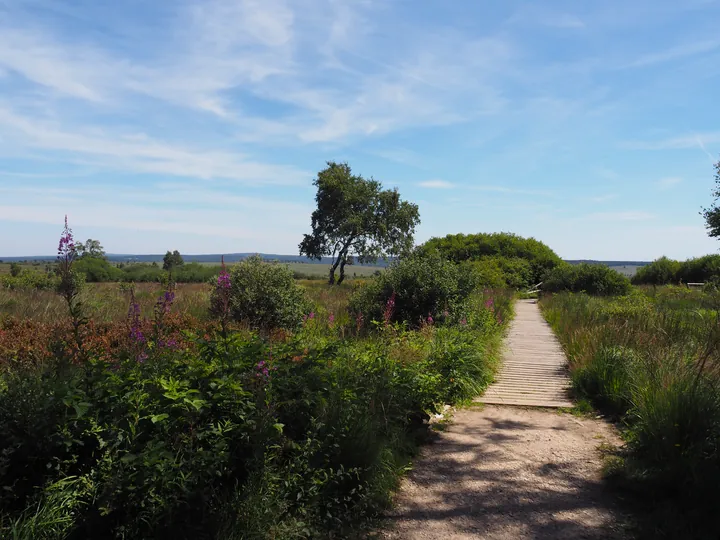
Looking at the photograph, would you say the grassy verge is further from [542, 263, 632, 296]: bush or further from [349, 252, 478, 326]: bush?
[542, 263, 632, 296]: bush

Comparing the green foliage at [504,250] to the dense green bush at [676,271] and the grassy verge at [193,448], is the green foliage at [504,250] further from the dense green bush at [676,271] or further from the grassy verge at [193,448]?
the grassy verge at [193,448]

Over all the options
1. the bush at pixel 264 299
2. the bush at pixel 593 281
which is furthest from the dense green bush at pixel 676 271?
the bush at pixel 264 299

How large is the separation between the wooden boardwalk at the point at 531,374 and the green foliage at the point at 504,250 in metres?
21.6

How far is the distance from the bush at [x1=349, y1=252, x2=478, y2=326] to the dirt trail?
14.0 ft

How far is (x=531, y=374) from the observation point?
27.9 ft

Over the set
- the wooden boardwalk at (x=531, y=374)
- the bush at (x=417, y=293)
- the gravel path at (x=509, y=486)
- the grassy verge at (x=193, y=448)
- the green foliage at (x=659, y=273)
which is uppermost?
the green foliage at (x=659, y=273)

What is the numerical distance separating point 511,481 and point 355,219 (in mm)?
33694

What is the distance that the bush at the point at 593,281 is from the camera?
24344 millimetres

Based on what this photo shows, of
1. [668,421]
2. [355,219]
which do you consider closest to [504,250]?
[355,219]

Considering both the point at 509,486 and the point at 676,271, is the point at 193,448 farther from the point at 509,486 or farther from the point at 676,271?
the point at 676,271

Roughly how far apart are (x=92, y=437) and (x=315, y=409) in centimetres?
151

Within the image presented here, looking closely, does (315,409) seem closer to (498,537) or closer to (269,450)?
(269,450)

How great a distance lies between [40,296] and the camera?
1419cm

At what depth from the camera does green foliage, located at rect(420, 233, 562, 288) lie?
34.2 metres
